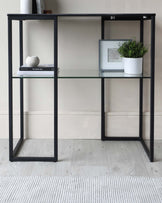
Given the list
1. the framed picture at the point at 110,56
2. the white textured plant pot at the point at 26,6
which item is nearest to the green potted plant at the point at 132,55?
the framed picture at the point at 110,56

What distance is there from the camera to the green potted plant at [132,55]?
86.5 inches

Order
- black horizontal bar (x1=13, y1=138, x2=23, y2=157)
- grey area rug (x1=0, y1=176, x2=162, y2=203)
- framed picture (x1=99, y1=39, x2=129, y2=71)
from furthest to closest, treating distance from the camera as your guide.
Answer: framed picture (x1=99, y1=39, x2=129, y2=71)
black horizontal bar (x1=13, y1=138, x2=23, y2=157)
grey area rug (x1=0, y1=176, x2=162, y2=203)

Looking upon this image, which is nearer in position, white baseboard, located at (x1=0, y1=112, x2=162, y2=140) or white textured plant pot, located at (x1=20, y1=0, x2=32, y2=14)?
white textured plant pot, located at (x1=20, y1=0, x2=32, y2=14)

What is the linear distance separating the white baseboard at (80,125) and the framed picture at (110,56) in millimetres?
Answer: 288

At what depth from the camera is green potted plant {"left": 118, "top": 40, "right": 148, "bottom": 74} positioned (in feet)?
7.21

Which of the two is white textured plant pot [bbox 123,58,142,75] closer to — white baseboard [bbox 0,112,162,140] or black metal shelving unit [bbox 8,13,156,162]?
black metal shelving unit [bbox 8,13,156,162]

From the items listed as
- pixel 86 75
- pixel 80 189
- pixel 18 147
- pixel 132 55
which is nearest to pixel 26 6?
pixel 86 75

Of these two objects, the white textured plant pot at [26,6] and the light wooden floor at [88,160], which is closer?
the light wooden floor at [88,160]

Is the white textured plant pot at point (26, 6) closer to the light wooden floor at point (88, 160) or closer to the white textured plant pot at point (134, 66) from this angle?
the white textured plant pot at point (134, 66)

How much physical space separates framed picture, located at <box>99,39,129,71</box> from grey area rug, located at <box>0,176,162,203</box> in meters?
0.75

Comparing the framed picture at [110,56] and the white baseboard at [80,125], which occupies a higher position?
the framed picture at [110,56]

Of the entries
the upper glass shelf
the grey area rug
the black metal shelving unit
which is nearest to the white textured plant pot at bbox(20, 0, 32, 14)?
the black metal shelving unit

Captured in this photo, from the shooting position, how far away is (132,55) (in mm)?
2225

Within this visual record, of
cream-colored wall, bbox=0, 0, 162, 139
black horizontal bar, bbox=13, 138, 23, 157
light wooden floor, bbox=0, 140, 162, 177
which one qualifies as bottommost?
light wooden floor, bbox=0, 140, 162, 177
